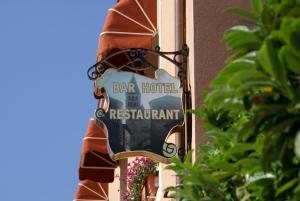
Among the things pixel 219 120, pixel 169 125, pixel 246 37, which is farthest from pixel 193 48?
pixel 246 37

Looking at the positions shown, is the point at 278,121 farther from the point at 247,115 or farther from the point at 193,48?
the point at 193,48

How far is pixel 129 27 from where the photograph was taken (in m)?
14.1

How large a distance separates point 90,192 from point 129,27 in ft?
31.1

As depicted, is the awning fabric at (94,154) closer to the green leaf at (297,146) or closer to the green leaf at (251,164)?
the green leaf at (251,164)

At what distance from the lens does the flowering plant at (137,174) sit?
16.5 metres

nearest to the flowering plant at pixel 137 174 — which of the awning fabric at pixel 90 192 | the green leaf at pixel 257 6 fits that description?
the awning fabric at pixel 90 192

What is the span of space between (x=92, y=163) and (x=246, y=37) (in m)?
12.2

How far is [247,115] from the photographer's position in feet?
25.0

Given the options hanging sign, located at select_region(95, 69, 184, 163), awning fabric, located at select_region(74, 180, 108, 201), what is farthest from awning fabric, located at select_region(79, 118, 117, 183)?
hanging sign, located at select_region(95, 69, 184, 163)

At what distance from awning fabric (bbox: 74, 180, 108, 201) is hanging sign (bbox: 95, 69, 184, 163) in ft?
38.5

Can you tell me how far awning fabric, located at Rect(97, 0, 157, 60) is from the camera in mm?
13812

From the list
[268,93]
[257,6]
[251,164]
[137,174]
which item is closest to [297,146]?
[268,93]

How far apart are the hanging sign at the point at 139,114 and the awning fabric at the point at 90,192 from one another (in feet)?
38.5

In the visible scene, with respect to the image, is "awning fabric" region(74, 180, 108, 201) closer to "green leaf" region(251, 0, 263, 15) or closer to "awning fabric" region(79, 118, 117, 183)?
"awning fabric" region(79, 118, 117, 183)
